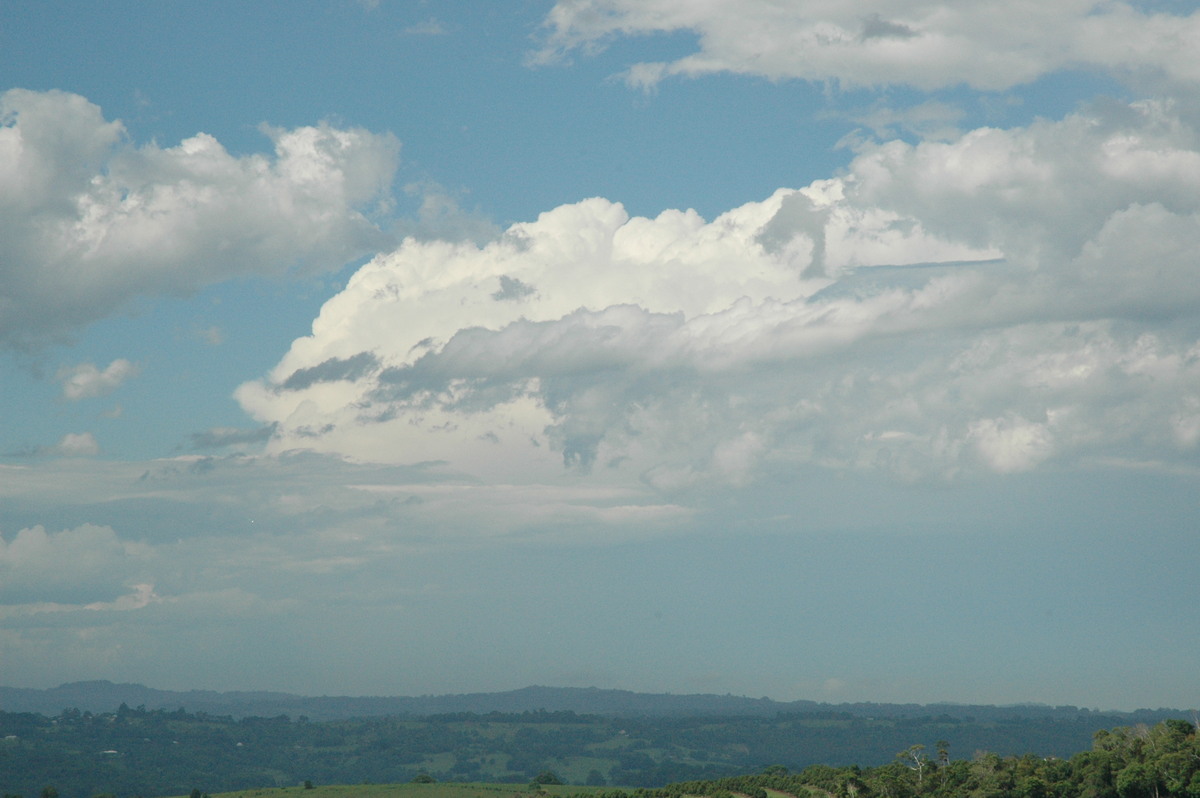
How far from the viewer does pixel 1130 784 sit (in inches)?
6270

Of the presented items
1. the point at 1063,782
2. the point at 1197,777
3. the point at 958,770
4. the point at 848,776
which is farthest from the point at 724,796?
the point at 1197,777

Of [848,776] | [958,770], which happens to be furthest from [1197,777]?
[848,776]

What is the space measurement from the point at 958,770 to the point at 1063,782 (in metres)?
21.2

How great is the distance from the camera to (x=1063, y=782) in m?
166

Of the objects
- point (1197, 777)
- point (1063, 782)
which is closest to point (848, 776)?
point (1063, 782)

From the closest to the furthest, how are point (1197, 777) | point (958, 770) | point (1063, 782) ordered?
point (1197, 777) → point (1063, 782) → point (958, 770)

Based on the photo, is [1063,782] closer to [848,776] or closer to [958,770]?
[958,770]

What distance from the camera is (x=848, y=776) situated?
190 meters

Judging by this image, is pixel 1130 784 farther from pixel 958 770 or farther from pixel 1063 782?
pixel 958 770

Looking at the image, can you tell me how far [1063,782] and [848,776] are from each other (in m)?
35.9

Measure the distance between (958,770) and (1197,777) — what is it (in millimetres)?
39862

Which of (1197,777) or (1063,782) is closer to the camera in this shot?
(1197,777)

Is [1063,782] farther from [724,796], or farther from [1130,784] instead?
[724,796]

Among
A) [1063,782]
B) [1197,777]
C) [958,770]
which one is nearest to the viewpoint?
[1197,777]
